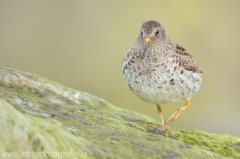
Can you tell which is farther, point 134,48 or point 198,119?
point 198,119

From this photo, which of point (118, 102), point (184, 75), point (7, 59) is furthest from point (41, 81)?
point (7, 59)

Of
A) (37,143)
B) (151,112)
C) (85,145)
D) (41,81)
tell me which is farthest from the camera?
(151,112)

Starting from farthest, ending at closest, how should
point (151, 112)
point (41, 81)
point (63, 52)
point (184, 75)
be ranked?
point (63, 52)
point (151, 112)
point (41, 81)
point (184, 75)

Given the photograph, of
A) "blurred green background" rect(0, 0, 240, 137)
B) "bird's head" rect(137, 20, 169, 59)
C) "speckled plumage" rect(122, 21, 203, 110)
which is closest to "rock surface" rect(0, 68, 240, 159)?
"speckled plumage" rect(122, 21, 203, 110)

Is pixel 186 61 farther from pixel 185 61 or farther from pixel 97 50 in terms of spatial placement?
pixel 97 50

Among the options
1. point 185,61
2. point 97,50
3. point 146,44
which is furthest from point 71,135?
point 97,50

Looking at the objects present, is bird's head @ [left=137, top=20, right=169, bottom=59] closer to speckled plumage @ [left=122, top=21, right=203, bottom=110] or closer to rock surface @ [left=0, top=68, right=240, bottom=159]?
speckled plumage @ [left=122, top=21, right=203, bottom=110]

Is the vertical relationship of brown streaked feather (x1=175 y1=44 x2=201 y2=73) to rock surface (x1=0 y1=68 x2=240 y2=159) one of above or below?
above

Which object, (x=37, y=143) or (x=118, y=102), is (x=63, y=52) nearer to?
(x=118, y=102)
